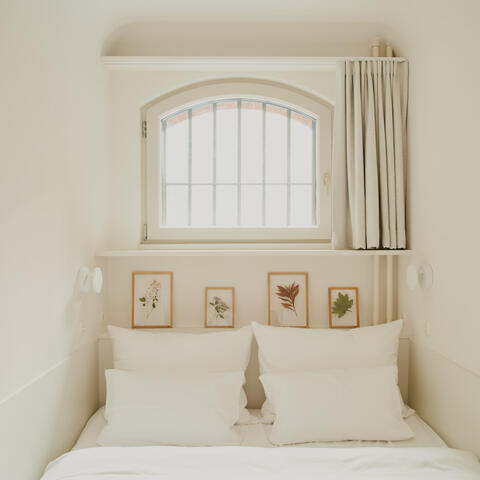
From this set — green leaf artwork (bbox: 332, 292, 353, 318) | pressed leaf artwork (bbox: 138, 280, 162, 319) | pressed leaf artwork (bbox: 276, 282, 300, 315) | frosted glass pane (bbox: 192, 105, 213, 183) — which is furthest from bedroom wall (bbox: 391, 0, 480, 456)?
pressed leaf artwork (bbox: 138, 280, 162, 319)

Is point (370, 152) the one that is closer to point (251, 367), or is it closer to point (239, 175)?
point (239, 175)

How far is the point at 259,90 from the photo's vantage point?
258 centimetres

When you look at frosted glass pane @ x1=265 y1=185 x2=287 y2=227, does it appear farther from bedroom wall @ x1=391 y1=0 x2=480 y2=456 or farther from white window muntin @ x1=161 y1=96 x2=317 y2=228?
bedroom wall @ x1=391 y1=0 x2=480 y2=456

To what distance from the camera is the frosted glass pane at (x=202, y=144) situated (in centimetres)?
265

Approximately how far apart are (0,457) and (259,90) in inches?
81.5

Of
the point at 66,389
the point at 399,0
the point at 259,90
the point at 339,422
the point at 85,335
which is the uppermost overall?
the point at 399,0

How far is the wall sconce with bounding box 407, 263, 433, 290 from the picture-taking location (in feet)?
7.15

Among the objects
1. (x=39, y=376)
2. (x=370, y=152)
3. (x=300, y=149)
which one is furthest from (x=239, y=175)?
(x=39, y=376)

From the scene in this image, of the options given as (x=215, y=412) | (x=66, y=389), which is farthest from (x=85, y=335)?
(x=215, y=412)

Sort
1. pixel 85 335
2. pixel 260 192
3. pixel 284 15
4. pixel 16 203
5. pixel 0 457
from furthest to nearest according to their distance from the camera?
pixel 260 192
pixel 284 15
pixel 85 335
pixel 16 203
pixel 0 457

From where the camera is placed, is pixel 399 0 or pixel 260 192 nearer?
pixel 399 0

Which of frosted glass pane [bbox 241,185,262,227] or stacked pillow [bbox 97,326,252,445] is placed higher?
frosted glass pane [bbox 241,185,262,227]

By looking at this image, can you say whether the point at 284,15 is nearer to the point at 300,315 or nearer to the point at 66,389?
the point at 300,315

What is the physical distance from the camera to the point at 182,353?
2.20 metres
